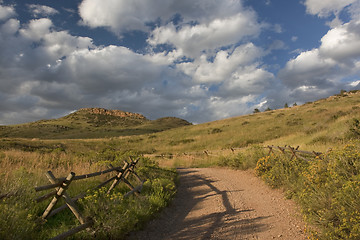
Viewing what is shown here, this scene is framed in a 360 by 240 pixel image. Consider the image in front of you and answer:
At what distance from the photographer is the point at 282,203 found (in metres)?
7.83

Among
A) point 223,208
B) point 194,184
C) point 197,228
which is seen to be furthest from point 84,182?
point 194,184

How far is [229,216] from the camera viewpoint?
685cm

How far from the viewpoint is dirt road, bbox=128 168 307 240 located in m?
5.71

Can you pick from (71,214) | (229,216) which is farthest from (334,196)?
(71,214)

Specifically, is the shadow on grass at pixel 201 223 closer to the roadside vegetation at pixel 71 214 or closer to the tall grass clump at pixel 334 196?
the roadside vegetation at pixel 71 214

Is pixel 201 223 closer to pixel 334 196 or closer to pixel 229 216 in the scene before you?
pixel 229 216

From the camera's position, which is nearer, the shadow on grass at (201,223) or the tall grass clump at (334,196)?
the tall grass clump at (334,196)

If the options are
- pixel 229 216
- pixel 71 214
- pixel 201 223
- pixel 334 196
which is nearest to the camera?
pixel 334 196

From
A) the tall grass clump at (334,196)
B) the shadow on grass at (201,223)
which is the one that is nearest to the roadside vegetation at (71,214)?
the shadow on grass at (201,223)

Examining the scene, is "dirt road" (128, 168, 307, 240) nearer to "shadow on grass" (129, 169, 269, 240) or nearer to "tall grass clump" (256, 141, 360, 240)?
"shadow on grass" (129, 169, 269, 240)

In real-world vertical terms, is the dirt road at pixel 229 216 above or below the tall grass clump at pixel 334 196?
below

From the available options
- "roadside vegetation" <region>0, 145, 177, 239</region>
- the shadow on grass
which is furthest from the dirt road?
"roadside vegetation" <region>0, 145, 177, 239</region>

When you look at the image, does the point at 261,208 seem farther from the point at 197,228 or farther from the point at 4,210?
the point at 4,210

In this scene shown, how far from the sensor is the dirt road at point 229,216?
5.71m
